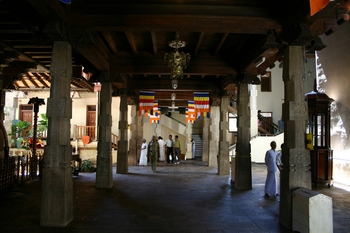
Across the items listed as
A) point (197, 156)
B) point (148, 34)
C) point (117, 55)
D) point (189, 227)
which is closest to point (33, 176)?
point (117, 55)

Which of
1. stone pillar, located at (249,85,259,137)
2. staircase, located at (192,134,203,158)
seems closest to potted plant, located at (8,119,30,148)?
staircase, located at (192,134,203,158)

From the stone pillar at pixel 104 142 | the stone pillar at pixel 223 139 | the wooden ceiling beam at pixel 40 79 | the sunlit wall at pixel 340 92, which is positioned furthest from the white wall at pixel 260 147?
the wooden ceiling beam at pixel 40 79

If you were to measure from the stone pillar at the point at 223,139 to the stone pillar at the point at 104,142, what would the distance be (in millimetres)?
5664

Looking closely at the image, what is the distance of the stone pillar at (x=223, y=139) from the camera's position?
13.2 metres

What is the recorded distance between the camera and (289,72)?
602cm

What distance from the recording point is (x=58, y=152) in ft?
19.0

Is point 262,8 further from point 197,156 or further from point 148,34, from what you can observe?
point 197,156

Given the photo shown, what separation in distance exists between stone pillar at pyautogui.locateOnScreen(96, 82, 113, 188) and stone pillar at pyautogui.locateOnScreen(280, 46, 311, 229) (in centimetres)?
586

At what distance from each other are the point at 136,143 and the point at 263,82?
567 inches

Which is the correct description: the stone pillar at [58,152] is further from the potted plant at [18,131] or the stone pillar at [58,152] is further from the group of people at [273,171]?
the potted plant at [18,131]

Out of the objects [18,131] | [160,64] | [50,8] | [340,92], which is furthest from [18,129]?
[340,92]

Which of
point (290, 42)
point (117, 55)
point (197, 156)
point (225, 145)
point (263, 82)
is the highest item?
point (263, 82)

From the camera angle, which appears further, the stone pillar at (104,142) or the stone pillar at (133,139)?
the stone pillar at (133,139)

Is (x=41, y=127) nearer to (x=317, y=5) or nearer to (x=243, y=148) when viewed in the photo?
(x=243, y=148)
